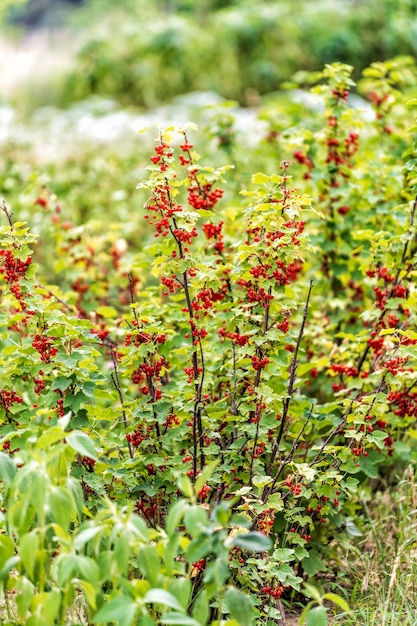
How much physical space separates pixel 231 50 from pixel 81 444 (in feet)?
37.3

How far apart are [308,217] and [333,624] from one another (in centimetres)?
186

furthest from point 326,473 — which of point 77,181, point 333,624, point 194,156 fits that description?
point 77,181

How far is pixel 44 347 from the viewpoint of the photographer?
2498mm

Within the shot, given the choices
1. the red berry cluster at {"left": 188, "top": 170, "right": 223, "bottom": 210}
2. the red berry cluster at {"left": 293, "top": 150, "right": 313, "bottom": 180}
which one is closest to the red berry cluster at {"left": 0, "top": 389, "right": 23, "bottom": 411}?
the red berry cluster at {"left": 188, "top": 170, "right": 223, "bottom": 210}

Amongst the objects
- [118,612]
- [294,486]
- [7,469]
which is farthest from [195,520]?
[294,486]

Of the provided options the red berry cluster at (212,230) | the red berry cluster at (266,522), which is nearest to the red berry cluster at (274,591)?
the red berry cluster at (266,522)

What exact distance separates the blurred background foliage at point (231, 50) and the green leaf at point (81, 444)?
10.2 meters

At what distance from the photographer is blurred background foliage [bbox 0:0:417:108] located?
12.0 metres

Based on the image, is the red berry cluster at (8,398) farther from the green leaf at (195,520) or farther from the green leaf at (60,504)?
the green leaf at (195,520)

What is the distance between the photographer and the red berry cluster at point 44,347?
8.16ft

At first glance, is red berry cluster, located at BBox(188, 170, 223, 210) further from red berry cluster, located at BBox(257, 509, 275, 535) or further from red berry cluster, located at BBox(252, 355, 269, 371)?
red berry cluster, located at BBox(257, 509, 275, 535)

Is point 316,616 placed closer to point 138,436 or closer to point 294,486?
point 294,486

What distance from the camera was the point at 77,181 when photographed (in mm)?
6391

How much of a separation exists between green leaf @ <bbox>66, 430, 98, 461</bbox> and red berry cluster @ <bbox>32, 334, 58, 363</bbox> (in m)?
0.67
